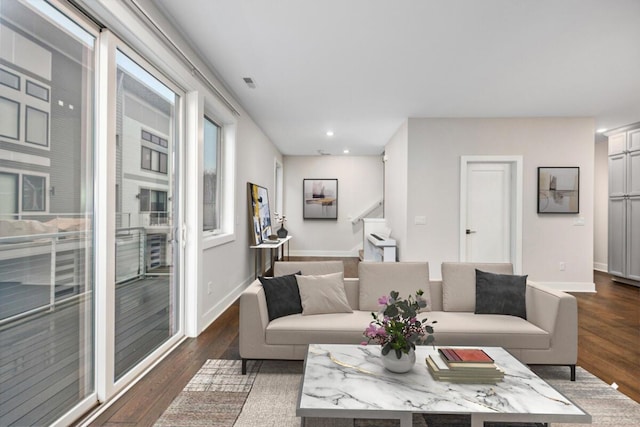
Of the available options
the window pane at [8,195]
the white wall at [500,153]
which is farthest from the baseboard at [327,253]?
the window pane at [8,195]

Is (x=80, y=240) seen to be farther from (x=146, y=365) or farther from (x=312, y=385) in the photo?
(x=312, y=385)

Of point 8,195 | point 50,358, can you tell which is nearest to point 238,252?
point 50,358

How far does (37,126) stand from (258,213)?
13.2 feet

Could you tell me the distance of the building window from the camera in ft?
5.12

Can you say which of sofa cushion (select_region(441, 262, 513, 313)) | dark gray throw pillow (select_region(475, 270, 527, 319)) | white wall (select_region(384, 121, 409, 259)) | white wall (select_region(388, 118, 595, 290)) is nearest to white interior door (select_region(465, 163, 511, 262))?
white wall (select_region(388, 118, 595, 290))

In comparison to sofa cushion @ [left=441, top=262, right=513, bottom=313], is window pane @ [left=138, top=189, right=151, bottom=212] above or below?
above

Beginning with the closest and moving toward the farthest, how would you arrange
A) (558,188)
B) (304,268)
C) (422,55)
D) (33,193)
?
(33,193), (304,268), (422,55), (558,188)

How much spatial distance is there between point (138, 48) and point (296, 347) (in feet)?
7.64

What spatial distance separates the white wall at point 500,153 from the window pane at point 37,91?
4436 mm

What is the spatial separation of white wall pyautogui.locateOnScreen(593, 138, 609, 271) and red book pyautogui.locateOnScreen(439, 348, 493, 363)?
6.87 m

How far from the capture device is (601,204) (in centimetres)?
695

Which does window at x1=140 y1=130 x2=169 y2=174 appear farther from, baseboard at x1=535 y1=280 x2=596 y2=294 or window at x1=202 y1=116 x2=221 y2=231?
baseboard at x1=535 y1=280 x2=596 y2=294

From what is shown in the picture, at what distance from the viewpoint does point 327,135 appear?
659cm

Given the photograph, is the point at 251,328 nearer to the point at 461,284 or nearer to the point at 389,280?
the point at 389,280
